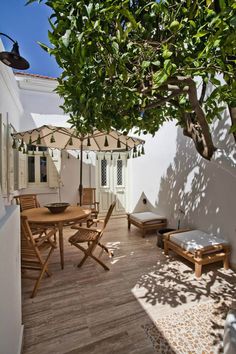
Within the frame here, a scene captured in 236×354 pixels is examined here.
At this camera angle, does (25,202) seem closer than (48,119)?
Yes

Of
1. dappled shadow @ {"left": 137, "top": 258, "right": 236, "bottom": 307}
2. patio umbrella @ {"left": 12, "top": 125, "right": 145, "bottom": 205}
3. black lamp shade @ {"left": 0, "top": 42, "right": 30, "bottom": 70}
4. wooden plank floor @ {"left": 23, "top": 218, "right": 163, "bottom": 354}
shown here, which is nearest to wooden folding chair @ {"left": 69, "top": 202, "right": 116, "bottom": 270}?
wooden plank floor @ {"left": 23, "top": 218, "right": 163, "bottom": 354}

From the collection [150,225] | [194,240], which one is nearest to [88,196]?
[150,225]

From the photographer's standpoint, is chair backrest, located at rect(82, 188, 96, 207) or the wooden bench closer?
the wooden bench

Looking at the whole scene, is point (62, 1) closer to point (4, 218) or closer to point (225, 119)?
point (4, 218)

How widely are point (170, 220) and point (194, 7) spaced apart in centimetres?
415

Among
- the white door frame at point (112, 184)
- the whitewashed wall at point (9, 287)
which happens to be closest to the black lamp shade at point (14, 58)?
the whitewashed wall at point (9, 287)

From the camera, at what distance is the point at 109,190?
700 centimetres

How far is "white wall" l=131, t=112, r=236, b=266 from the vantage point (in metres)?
3.24

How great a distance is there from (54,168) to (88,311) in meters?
4.65

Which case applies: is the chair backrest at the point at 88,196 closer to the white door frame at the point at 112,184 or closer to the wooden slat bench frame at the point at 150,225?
the white door frame at the point at 112,184

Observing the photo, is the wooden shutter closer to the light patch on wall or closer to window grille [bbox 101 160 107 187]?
window grille [bbox 101 160 107 187]

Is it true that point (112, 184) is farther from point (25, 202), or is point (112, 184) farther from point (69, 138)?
point (25, 202)

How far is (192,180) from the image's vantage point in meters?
4.02

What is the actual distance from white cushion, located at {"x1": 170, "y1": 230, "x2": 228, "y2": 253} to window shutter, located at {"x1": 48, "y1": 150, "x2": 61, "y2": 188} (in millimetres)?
4127
